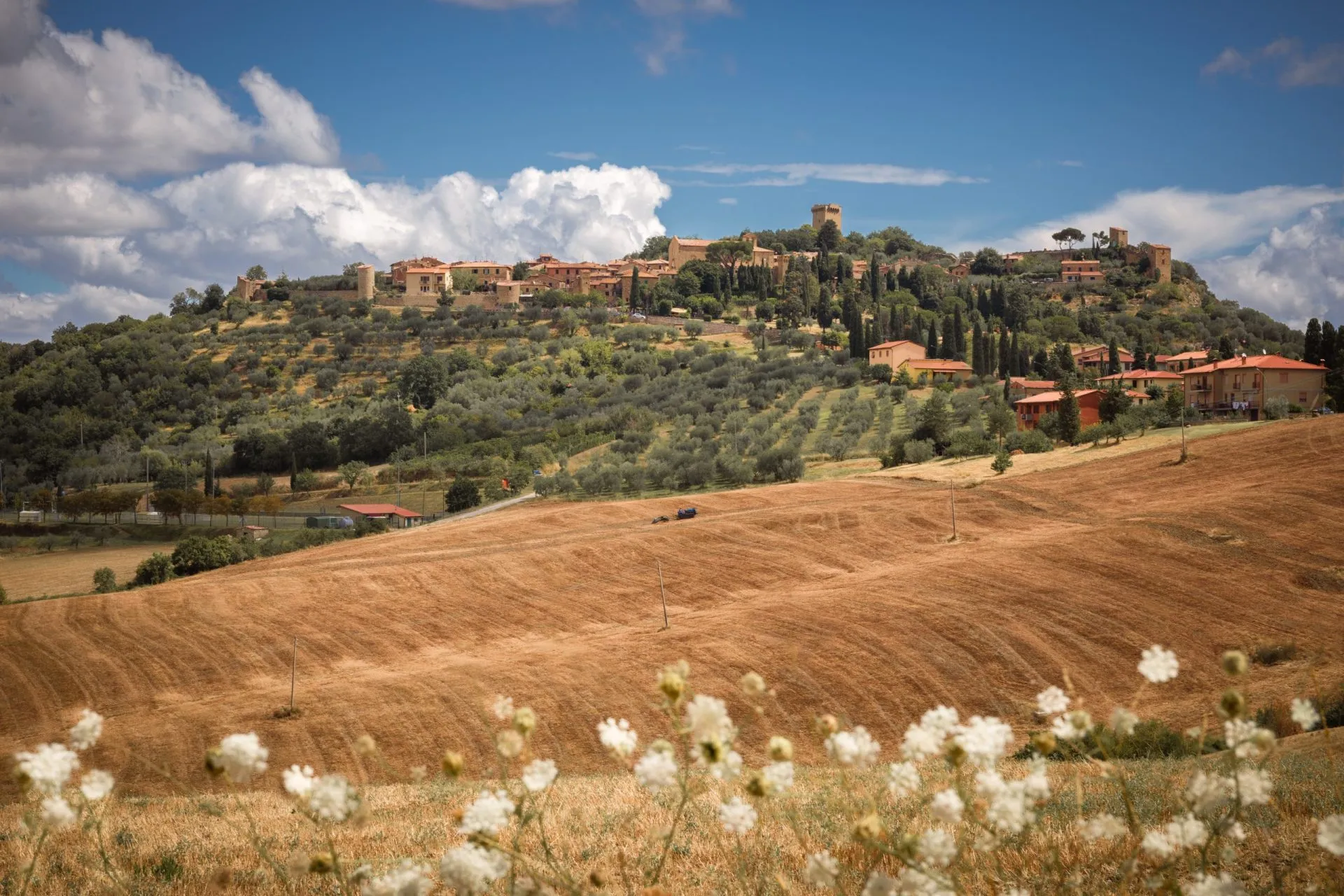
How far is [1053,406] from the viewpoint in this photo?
220 feet

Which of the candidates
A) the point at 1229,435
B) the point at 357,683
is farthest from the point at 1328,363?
the point at 357,683

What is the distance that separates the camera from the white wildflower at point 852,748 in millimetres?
2791

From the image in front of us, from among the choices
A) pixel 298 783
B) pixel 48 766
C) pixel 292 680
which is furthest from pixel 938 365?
pixel 48 766

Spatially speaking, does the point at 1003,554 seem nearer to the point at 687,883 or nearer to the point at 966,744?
the point at 687,883

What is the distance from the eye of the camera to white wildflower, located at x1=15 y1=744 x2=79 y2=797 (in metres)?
2.75

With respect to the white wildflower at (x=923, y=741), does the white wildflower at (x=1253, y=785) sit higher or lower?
lower

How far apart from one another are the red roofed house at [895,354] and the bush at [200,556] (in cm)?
5692

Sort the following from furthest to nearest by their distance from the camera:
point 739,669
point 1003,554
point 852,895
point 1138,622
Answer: point 1003,554, point 1138,622, point 739,669, point 852,895

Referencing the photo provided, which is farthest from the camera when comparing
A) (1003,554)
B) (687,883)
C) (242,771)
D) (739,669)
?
(1003,554)

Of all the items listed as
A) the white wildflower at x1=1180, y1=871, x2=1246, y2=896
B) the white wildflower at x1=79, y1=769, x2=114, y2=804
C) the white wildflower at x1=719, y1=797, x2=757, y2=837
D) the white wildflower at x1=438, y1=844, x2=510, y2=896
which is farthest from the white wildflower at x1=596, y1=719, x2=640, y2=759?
the white wildflower at x1=1180, y1=871, x2=1246, y2=896

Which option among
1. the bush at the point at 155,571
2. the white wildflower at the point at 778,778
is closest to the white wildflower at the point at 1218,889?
the white wildflower at the point at 778,778

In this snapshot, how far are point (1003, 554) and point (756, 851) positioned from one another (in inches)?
1115

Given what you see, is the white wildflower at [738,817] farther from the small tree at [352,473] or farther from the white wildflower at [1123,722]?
the small tree at [352,473]

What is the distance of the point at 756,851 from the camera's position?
6762 mm
